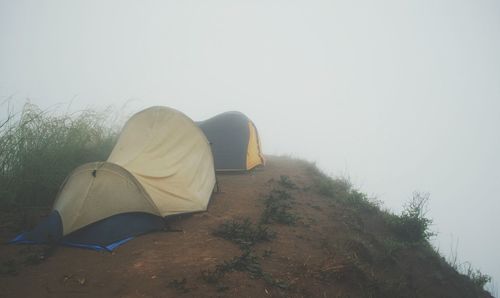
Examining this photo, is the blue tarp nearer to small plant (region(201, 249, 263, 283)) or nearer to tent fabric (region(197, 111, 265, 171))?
small plant (region(201, 249, 263, 283))

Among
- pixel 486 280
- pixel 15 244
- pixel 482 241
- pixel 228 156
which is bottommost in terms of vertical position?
pixel 482 241

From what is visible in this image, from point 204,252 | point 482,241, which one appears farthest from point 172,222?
point 482,241

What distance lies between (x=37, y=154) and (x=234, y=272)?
16.5ft

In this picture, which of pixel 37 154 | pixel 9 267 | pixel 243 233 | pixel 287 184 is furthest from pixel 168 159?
pixel 287 184

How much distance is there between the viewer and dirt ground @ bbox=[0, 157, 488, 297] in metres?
3.29

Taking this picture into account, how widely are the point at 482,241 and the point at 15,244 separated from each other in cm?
7419

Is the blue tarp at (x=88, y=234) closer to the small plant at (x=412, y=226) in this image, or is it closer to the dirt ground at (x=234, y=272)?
the dirt ground at (x=234, y=272)

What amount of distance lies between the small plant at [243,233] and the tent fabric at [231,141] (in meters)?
5.43

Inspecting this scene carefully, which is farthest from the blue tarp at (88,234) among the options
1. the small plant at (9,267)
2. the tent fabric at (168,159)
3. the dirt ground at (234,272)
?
the tent fabric at (168,159)

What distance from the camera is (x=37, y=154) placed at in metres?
5.87

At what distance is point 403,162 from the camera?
11612 centimetres

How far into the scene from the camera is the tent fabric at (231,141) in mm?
10664

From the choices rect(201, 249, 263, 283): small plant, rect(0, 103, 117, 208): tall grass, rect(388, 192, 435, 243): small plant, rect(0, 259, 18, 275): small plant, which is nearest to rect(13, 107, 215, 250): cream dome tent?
rect(0, 259, 18, 275): small plant

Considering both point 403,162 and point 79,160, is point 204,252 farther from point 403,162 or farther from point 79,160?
point 403,162
